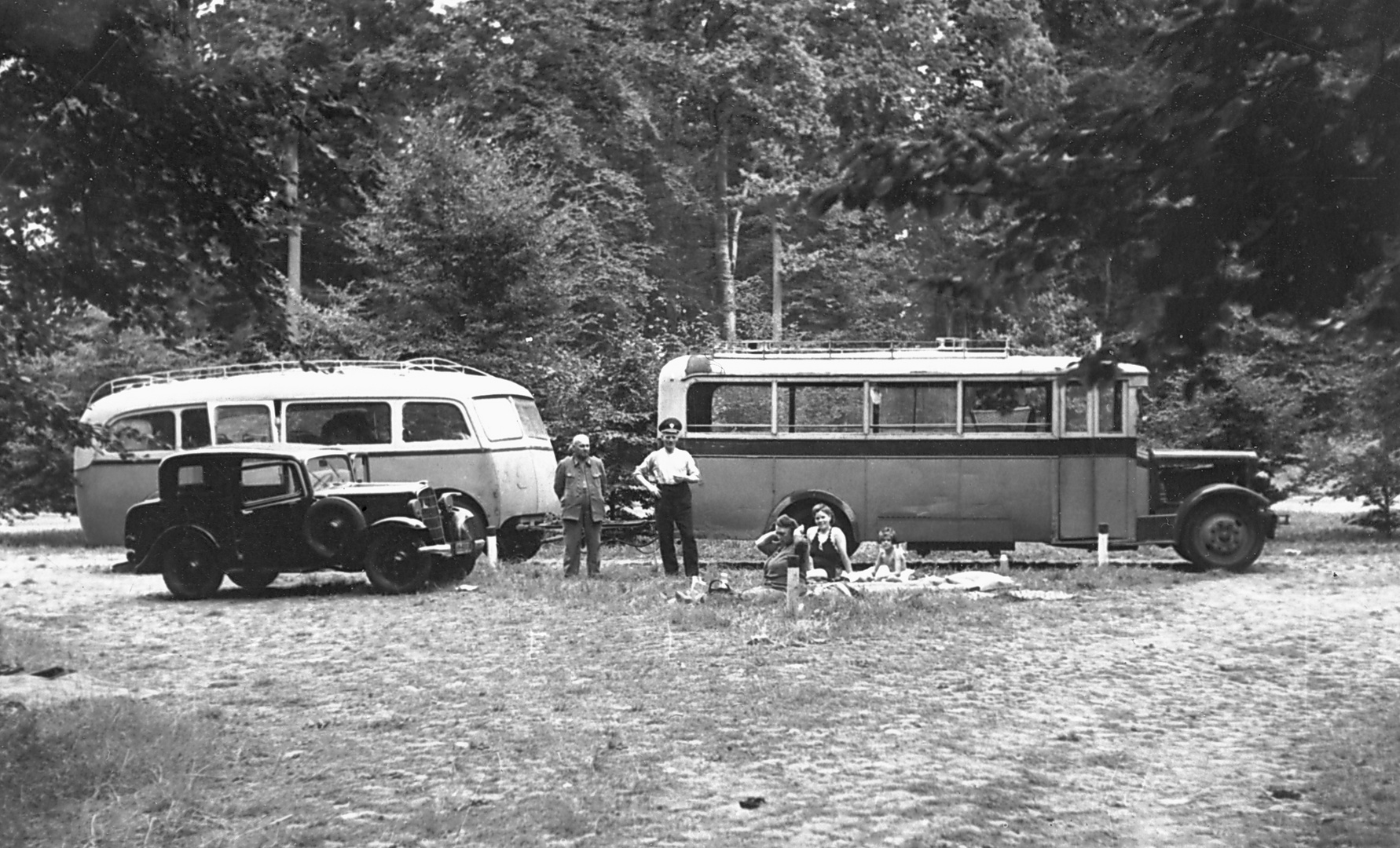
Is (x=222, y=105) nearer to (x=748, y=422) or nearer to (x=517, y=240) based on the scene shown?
(x=748, y=422)

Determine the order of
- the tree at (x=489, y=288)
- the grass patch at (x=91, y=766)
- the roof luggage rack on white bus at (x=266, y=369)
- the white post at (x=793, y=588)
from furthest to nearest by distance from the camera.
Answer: the tree at (x=489, y=288) < the roof luggage rack on white bus at (x=266, y=369) < the white post at (x=793, y=588) < the grass patch at (x=91, y=766)

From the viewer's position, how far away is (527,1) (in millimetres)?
37156

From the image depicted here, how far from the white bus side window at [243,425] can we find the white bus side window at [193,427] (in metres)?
0.25

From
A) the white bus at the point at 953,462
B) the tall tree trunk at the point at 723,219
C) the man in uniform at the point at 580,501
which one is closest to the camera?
the man in uniform at the point at 580,501

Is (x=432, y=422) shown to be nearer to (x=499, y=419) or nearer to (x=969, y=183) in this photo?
(x=499, y=419)

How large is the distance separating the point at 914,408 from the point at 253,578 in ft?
27.8

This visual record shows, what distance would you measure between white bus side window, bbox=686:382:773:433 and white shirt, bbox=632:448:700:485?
10.0ft

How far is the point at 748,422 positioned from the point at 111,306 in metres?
13.5

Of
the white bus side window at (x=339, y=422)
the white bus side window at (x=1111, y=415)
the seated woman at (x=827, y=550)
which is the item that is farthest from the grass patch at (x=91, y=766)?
the white bus side window at (x=1111, y=415)

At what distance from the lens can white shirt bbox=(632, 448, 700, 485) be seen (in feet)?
59.5

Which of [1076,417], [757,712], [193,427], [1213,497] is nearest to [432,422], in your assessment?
[193,427]

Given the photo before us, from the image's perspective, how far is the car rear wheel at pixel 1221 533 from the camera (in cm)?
2052

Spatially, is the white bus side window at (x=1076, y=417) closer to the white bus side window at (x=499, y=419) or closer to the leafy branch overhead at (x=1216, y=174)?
the white bus side window at (x=499, y=419)

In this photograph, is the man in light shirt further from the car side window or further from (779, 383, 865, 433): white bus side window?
the car side window
